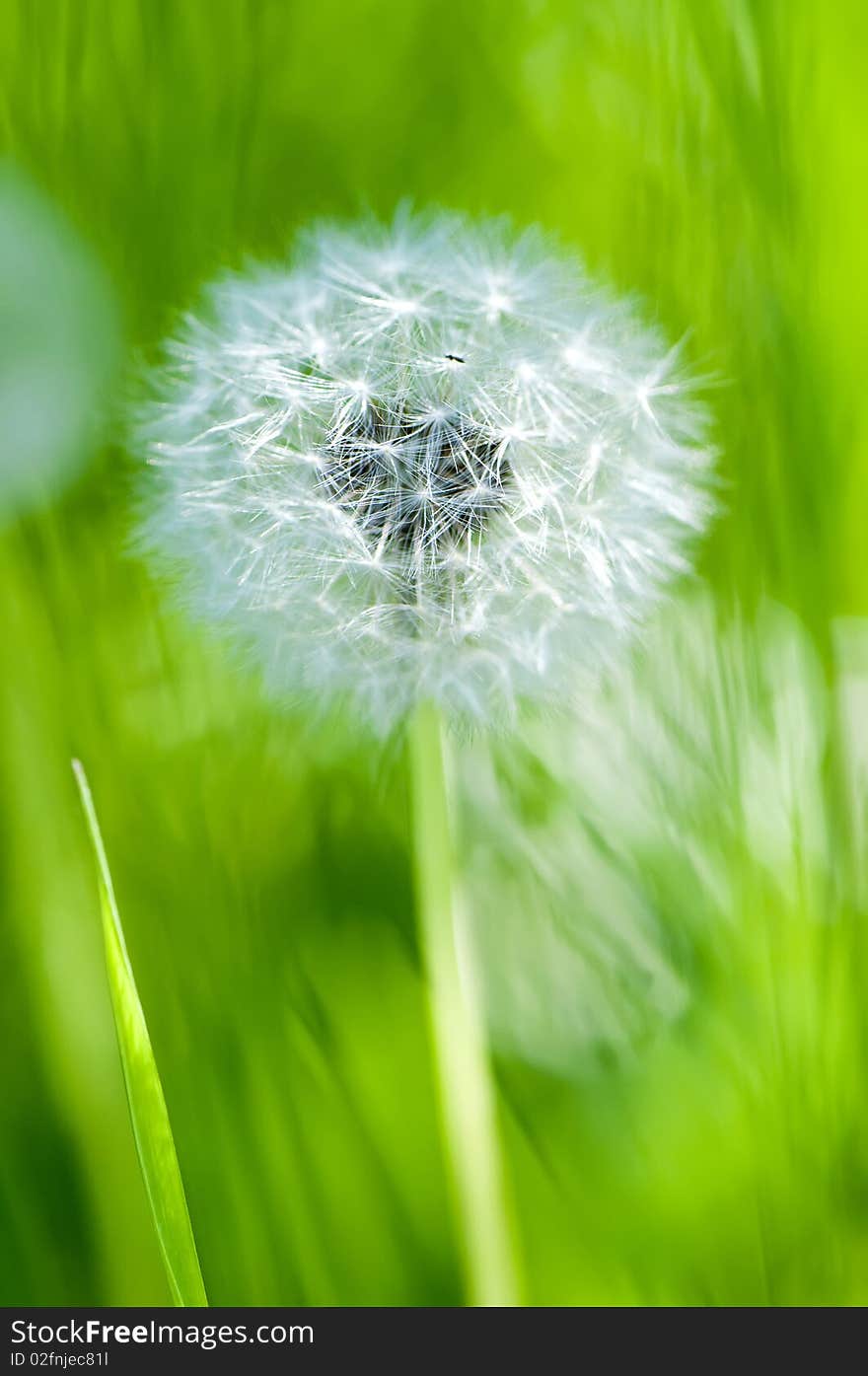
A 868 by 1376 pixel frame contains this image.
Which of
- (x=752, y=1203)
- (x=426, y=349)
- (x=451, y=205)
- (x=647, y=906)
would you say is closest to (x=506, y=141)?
(x=451, y=205)

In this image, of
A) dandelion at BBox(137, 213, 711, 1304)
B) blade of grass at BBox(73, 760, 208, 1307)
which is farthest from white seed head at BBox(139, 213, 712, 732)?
blade of grass at BBox(73, 760, 208, 1307)

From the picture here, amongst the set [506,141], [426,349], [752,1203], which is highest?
[506,141]

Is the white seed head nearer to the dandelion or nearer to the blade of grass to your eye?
the dandelion

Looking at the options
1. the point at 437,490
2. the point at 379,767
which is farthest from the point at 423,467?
the point at 379,767

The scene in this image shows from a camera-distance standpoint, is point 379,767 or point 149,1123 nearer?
point 149,1123

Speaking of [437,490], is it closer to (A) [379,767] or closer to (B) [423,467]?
(B) [423,467]

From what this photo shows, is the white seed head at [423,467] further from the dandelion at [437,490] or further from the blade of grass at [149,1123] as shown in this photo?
the blade of grass at [149,1123]
